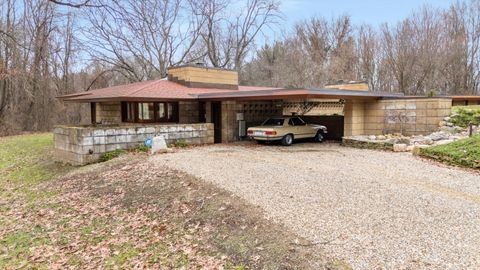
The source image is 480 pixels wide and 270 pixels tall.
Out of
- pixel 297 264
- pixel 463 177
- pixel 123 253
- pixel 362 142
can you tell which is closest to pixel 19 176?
pixel 123 253

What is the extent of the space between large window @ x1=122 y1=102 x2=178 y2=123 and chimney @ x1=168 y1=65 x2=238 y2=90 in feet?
8.18

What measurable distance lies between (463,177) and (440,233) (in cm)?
421

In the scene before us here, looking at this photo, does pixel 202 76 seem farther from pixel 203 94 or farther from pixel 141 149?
pixel 141 149

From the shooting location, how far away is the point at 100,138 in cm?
1252

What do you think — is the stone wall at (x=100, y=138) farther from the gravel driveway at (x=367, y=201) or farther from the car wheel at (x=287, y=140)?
the car wheel at (x=287, y=140)

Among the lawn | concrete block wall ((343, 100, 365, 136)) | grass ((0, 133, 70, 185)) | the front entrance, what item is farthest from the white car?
grass ((0, 133, 70, 185))

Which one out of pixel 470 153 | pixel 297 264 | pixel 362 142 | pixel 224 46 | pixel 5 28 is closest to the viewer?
pixel 297 264

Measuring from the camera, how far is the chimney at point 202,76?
18.9 meters

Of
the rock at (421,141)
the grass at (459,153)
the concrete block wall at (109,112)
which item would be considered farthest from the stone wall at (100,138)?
the grass at (459,153)

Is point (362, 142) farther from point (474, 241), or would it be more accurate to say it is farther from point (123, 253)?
point (123, 253)

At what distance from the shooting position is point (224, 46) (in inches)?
1423

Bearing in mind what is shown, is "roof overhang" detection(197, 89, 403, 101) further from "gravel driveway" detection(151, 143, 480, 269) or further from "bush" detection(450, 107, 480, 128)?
"bush" detection(450, 107, 480, 128)

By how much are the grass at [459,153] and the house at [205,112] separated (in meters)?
3.05

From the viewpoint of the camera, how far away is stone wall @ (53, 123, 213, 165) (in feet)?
40.3
